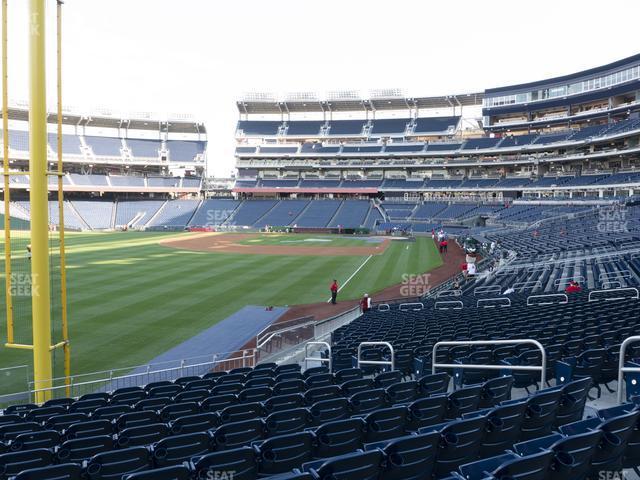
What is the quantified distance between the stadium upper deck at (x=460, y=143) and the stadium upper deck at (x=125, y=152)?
9.81 m

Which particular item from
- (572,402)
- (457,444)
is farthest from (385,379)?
(457,444)

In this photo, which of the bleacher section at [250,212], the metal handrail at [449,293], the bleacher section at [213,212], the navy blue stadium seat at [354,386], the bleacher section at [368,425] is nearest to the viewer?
the bleacher section at [368,425]

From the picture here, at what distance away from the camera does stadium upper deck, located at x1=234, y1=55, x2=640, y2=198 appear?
186ft

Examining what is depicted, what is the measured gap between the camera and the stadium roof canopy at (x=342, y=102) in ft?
267

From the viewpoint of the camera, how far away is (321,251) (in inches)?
1757

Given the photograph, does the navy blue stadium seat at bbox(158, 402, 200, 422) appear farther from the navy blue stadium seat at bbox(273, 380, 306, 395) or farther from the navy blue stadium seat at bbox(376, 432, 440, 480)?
the navy blue stadium seat at bbox(376, 432, 440, 480)

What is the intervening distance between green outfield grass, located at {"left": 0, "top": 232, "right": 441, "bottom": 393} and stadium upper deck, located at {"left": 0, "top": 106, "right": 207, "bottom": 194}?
116 ft

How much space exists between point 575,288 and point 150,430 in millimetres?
16184

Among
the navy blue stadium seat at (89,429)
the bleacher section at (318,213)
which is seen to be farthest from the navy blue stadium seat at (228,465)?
Answer: the bleacher section at (318,213)

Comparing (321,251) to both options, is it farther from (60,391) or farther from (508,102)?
(508,102)

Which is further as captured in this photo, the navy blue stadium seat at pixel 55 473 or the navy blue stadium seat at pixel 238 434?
the navy blue stadium seat at pixel 238 434

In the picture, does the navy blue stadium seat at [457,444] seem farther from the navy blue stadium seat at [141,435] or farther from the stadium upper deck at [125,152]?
the stadium upper deck at [125,152]

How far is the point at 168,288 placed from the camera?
25.9m

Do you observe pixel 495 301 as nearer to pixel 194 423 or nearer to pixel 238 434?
pixel 194 423
